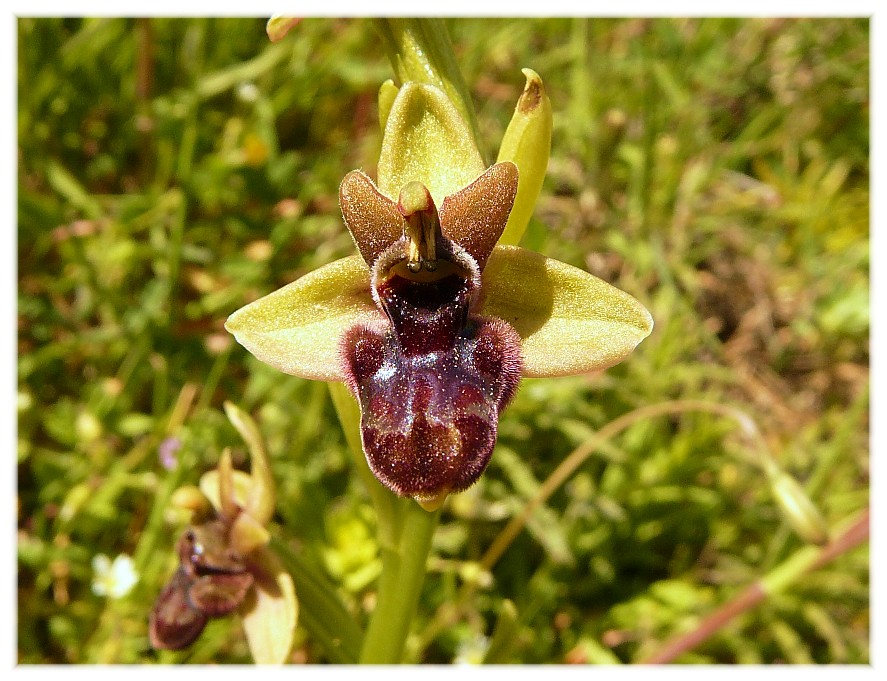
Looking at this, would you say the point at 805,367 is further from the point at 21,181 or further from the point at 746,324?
the point at 21,181

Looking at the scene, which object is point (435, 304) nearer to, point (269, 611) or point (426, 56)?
point (426, 56)

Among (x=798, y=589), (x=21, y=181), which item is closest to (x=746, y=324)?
(x=798, y=589)

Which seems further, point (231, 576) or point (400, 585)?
point (231, 576)

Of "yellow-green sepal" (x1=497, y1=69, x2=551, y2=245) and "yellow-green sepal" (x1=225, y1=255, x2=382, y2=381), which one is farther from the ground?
"yellow-green sepal" (x1=497, y1=69, x2=551, y2=245)

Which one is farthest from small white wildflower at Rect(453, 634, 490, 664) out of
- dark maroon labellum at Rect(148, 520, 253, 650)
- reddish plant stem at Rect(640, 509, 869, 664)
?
dark maroon labellum at Rect(148, 520, 253, 650)

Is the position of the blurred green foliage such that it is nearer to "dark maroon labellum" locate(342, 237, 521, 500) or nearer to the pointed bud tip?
"dark maroon labellum" locate(342, 237, 521, 500)

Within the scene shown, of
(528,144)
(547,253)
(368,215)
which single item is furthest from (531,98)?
(547,253)
